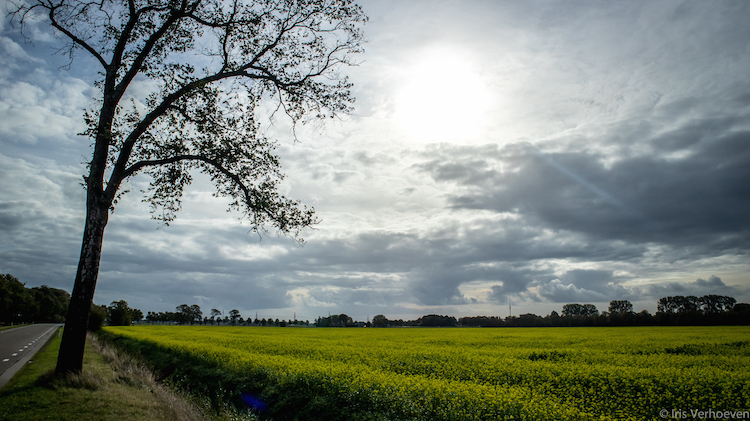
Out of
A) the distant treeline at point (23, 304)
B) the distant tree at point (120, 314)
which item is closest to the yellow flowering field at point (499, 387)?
the distant treeline at point (23, 304)

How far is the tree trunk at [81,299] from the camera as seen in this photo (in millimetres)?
11914

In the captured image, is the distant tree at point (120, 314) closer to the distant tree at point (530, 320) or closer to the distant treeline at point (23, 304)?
the distant treeline at point (23, 304)

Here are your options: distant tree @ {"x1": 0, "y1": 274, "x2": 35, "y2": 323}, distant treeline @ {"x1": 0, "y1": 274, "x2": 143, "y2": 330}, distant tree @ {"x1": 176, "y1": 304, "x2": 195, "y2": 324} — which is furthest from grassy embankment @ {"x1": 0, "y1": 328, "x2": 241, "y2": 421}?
distant tree @ {"x1": 176, "y1": 304, "x2": 195, "y2": 324}

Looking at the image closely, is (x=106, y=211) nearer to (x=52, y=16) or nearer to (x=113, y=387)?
(x=113, y=387)

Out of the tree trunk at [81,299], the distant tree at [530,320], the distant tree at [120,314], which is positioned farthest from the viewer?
the distant tree at [530,320]

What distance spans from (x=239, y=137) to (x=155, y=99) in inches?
148

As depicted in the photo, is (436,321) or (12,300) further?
(436,321)

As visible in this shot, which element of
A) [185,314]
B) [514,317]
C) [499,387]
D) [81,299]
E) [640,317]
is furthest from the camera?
[185,314]

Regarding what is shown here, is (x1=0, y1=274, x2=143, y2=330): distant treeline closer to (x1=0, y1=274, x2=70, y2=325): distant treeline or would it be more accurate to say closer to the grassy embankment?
(x1=0, y1=274, x2=70, y2=325): distant treeline

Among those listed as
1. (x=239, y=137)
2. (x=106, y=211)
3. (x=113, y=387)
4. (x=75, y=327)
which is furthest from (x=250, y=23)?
(x=113, y=387)

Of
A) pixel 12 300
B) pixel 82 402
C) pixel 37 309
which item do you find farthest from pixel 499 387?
pixel 37 309

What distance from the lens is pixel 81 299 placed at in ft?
39.4

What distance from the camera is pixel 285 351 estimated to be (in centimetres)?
2375

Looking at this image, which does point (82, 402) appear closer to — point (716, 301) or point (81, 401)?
point (81, 401)
